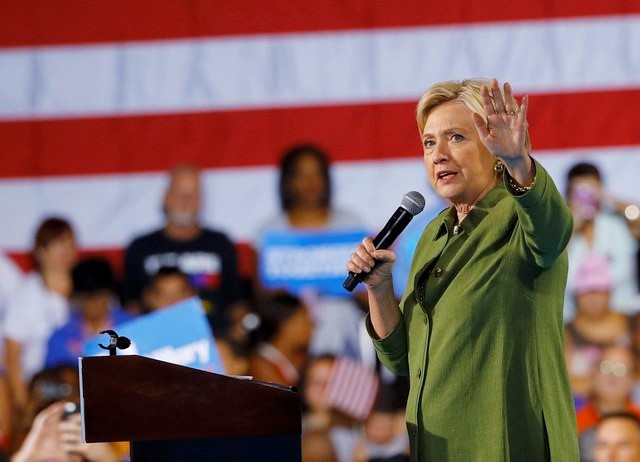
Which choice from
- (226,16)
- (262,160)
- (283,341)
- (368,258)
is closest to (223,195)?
(262,160)

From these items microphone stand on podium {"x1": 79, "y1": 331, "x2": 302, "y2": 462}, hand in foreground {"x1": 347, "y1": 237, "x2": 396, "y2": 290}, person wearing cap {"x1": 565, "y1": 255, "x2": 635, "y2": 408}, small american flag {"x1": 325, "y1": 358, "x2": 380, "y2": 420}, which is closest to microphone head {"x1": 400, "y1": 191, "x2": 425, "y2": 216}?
hand in foreground {"x1": 347, "y1": 237, "x2": 396, "y2": 290}

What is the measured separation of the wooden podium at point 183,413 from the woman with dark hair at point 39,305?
3425mm

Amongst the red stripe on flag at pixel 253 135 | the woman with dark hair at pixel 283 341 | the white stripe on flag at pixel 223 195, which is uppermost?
the red stripe on flag at pixel 253 135

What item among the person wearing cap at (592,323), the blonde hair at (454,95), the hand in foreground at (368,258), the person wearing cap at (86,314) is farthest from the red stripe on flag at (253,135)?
the hand in foreground at (368,258)

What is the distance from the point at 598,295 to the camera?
16.5 feet

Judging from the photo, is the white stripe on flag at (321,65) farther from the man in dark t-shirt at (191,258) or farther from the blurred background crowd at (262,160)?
the man in dark t-shirt at (191,258)

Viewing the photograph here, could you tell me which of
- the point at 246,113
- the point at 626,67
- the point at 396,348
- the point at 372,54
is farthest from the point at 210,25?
the point at 396,348

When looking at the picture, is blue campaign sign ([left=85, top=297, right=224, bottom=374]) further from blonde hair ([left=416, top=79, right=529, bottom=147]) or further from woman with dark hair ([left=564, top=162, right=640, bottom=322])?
woman with dark hair ([left=564, top=162, right=640, bottom=322])

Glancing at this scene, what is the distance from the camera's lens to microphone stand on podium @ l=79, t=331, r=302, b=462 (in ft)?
5.83

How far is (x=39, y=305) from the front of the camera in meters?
5.14

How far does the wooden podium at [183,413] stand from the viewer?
5.83ft

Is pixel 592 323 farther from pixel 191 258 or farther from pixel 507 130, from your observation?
pixel 507 130

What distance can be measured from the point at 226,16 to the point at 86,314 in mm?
1598

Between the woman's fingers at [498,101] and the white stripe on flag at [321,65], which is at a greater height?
the white stripe on flag at [321,65]
